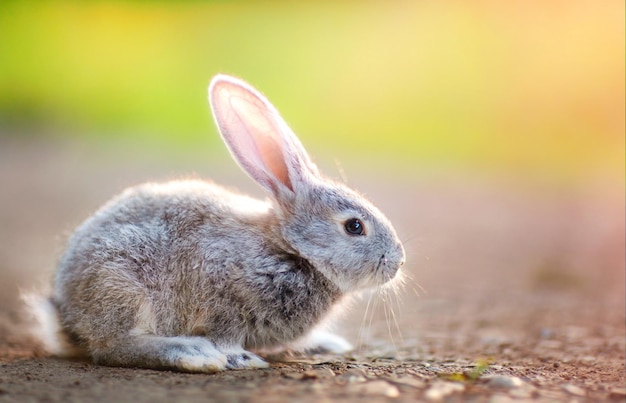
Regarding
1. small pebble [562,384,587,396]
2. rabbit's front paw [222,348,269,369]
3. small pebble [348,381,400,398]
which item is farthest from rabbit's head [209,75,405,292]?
small pebble [562,384,587,396]

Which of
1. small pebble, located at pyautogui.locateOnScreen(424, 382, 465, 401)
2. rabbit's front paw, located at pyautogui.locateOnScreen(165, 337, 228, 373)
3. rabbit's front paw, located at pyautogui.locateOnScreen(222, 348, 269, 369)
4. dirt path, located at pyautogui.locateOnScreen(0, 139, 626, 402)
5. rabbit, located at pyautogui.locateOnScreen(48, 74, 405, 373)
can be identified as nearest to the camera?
small pebble, located at pyautogui.locateOnScreen(424, 382, 465, 401)

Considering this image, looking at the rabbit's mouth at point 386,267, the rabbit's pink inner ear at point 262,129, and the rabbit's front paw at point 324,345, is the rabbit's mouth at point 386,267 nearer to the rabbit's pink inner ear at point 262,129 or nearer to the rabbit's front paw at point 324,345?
the rabbit's front paw at point 324,345

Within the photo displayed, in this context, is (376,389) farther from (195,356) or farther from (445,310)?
(445,310)

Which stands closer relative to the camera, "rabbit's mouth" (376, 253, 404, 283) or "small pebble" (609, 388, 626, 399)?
"small pebble" (609, 388, 626, 399)

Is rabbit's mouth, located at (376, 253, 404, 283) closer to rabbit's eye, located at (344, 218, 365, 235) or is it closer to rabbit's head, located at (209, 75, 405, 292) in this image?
rabbit's head, located at (209, 75, 405, 292)

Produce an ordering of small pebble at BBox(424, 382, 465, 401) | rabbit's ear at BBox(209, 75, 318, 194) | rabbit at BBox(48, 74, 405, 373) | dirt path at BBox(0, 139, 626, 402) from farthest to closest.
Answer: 1. rabbit's ear at BBox(209, 75, 318, 194)
2. rabbit at BBox(48, 74, 405, 373)
3. dirt path at BBox(0, 139, 626, 402)
4. small pebble at BBox(424, 382, 465, 401)

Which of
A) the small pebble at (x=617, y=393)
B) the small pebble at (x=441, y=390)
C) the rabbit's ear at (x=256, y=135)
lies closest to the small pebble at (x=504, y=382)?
the small pebble at (x=441, y=390)

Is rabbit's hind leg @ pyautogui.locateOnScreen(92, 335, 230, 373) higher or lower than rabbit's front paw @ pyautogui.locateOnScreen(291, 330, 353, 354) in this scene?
lower

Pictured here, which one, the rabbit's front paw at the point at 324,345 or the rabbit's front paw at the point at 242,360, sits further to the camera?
the rabbit's front paw at the point at 324,345
